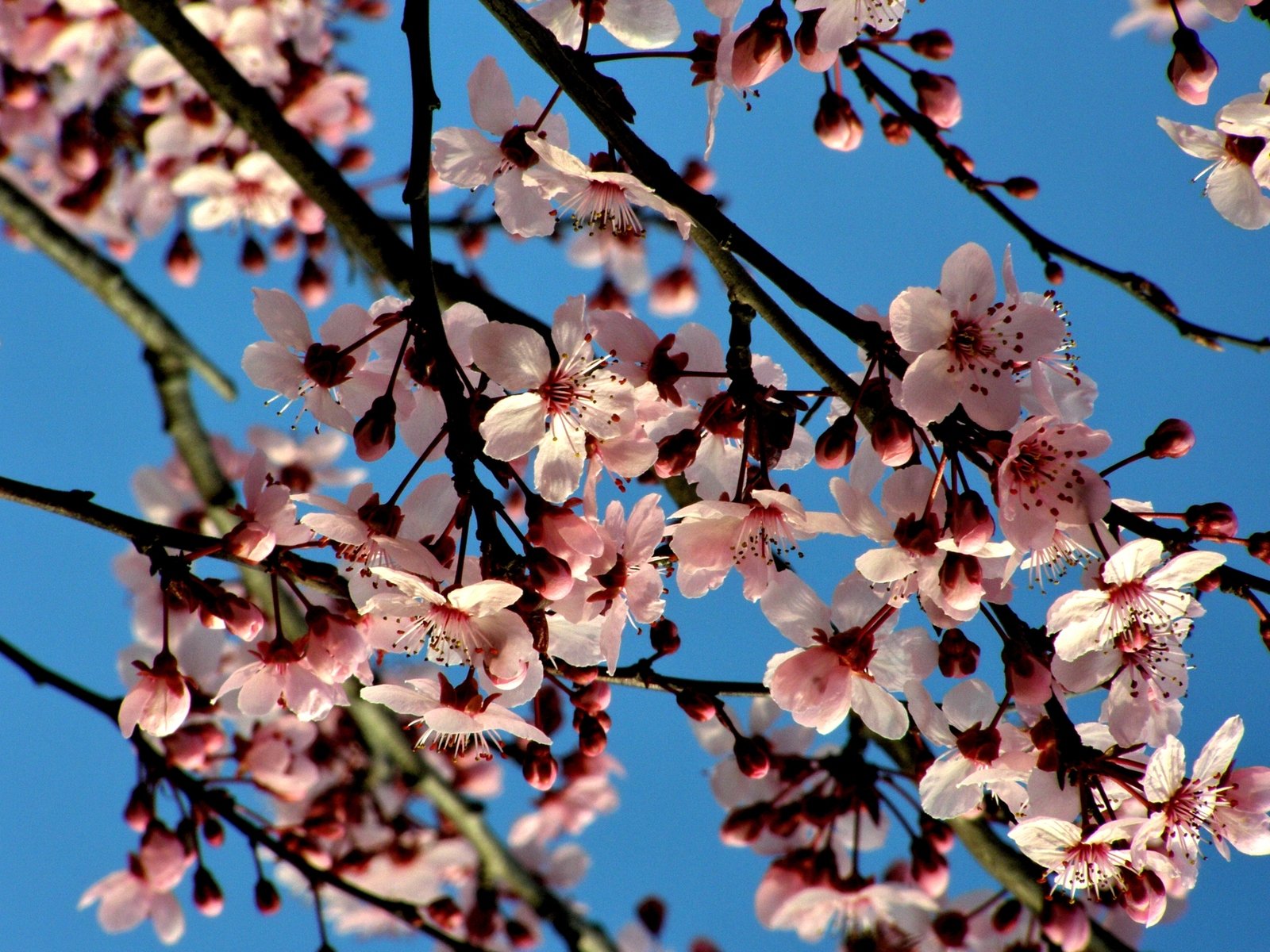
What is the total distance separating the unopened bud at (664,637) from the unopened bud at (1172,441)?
712 millimetres

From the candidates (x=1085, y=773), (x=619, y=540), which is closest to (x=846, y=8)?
(x=619, y=540)

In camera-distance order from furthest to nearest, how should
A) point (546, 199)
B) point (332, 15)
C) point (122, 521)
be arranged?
1. point (332, 15)
2. point (546, 199)
3. point (122, 521)

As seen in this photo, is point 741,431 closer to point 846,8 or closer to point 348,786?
point 846,8

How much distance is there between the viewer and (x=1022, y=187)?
217cm

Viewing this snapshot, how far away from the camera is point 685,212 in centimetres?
136

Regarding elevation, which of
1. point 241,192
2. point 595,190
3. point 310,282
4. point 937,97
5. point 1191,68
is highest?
point 310,282

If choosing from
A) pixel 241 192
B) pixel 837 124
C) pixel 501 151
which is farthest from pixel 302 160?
pixel 241 192

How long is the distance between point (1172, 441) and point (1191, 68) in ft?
2.17

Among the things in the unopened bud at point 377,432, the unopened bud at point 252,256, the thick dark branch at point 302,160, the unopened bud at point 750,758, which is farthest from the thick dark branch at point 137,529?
the unopened bud at point 252,256

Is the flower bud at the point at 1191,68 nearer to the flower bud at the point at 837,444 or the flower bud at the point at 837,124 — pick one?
the flower bud at the point at 837,124

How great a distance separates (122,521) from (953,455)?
1.06 metres

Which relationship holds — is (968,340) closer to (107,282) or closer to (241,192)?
(107,282)

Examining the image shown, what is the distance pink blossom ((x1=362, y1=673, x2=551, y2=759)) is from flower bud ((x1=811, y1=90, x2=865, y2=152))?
1.27 meters

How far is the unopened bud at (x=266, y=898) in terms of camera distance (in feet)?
7.97
